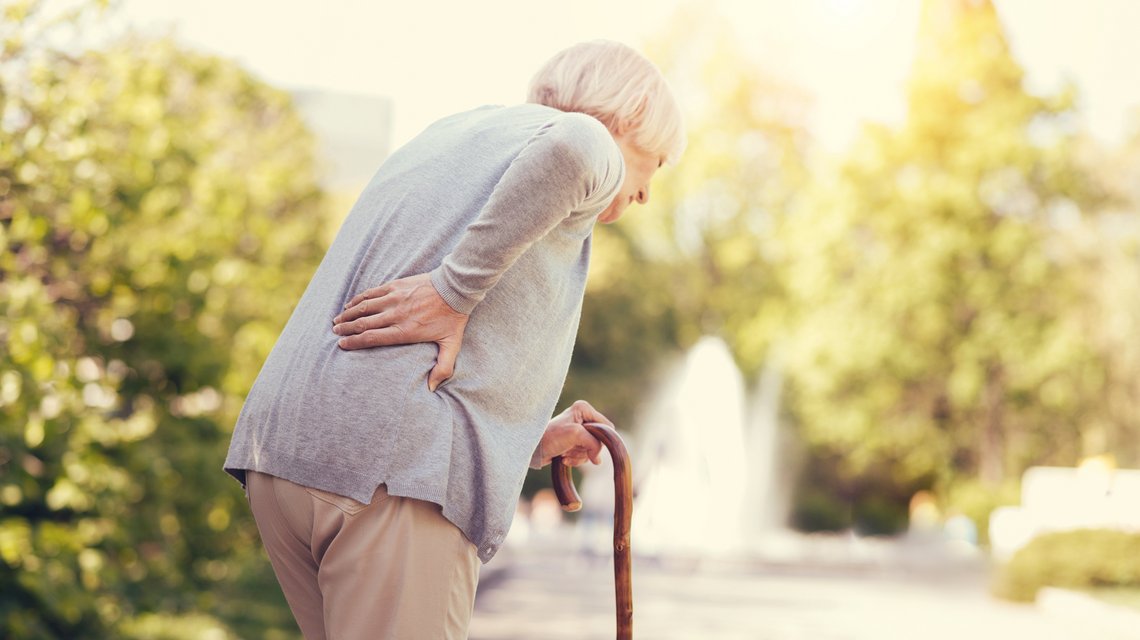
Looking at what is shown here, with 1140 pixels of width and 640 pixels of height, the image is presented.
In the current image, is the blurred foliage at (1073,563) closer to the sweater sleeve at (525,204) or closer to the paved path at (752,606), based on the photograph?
the paved path at (752,606)

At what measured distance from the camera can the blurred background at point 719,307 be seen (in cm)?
542

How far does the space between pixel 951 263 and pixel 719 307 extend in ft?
27.3

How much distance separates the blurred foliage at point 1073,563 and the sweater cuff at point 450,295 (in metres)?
17.0

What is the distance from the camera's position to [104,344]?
236 inches

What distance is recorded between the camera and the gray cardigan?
1809 mm

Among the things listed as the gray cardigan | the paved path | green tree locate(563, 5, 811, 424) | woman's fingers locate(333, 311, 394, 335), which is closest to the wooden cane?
the gray cardigan

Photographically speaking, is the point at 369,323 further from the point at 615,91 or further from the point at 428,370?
the point at 615,91

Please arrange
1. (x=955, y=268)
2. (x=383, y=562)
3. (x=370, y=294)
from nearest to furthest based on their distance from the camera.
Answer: (x=383, y=562)
(x=370, y=294)
(x=955, y=268)

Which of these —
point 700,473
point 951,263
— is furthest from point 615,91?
point 951,263

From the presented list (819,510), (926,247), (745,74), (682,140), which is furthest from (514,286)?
(745,74)

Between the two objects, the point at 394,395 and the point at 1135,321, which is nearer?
the point at 394,395

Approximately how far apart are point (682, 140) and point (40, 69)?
368cm

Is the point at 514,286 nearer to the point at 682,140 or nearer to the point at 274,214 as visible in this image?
the point at 682,140

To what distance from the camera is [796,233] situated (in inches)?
1178
